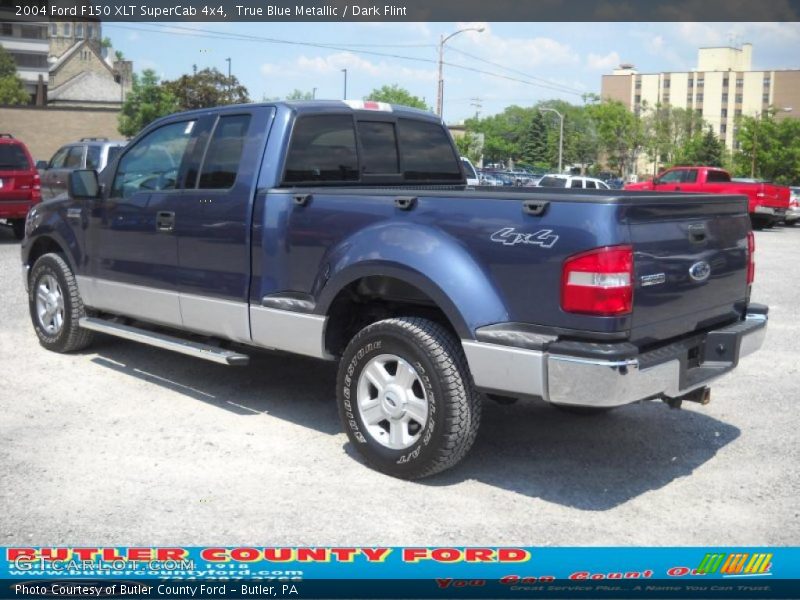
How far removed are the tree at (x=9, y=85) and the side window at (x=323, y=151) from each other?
3232 inches

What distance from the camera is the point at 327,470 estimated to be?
4730 mm

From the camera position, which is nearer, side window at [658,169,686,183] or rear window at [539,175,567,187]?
side window at [658,169,686,183]

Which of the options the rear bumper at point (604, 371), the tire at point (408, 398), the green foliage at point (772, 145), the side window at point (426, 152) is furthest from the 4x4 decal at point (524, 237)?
the green foliage at point (772, 145)

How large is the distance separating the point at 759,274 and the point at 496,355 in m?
11.3

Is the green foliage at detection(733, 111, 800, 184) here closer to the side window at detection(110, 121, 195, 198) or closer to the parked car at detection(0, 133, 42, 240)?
the parked car at detection(0, 133, 42, 240)

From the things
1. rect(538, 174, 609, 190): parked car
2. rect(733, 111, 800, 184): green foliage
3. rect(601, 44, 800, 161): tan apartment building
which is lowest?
rect(538, 174, 609, 190): parked car

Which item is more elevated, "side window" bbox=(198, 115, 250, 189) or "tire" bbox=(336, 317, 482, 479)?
"side window" bbox=(198, 115, 250, 189)

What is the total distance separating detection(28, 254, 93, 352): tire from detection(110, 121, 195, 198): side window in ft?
3.09

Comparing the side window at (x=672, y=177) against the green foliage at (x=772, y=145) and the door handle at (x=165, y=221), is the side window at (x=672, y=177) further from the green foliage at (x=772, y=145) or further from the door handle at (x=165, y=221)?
the green foliage at (x=772, y=145)

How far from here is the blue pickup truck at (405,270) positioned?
3.95 meters

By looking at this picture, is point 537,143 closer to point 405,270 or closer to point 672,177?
point 672,177

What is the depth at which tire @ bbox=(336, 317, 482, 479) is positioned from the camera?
170 inches

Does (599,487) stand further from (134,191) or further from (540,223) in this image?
(134,191)

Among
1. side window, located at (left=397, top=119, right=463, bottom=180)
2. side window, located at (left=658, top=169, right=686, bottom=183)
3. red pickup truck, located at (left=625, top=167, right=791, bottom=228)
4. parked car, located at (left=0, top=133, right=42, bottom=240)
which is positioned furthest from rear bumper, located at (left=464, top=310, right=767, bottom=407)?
side window, located at (left=658, top=169, right=686, bottom=183)
